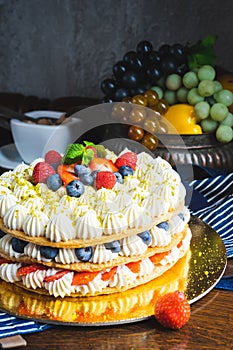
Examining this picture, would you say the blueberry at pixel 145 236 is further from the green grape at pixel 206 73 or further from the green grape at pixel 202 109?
the green grape at pixel 206 73

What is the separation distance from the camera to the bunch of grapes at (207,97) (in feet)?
8.61

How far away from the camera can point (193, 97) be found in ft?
8.78

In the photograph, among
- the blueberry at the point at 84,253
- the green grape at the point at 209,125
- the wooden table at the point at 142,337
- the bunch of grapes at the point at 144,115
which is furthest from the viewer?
the green grape at the point at 209,125

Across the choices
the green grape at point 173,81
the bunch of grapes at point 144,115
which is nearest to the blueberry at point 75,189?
the bunch of grapes at point 144,115

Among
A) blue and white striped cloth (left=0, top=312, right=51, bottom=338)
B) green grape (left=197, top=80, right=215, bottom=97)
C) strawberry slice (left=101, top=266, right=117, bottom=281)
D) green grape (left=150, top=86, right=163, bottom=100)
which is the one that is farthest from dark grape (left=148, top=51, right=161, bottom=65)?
blue and white striped cloth (left=0, top=312, right=51, bottom=338)

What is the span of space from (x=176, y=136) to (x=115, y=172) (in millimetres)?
753

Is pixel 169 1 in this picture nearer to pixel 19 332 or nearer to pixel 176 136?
pixel 176 136

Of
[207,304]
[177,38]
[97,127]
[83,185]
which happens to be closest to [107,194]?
[83,185]

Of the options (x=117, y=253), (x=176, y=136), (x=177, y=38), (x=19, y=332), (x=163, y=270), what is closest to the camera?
(x=19, y=332)

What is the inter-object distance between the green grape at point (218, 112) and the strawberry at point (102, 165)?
811 mm

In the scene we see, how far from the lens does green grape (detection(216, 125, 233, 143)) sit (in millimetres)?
2612

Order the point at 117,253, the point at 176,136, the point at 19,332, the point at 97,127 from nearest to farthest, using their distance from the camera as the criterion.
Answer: the point at 19,332
the point at 117,253
the point at 176,136
the point at 97,127

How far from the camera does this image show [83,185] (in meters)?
1.79

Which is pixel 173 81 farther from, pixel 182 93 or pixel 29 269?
pixel 29 269
